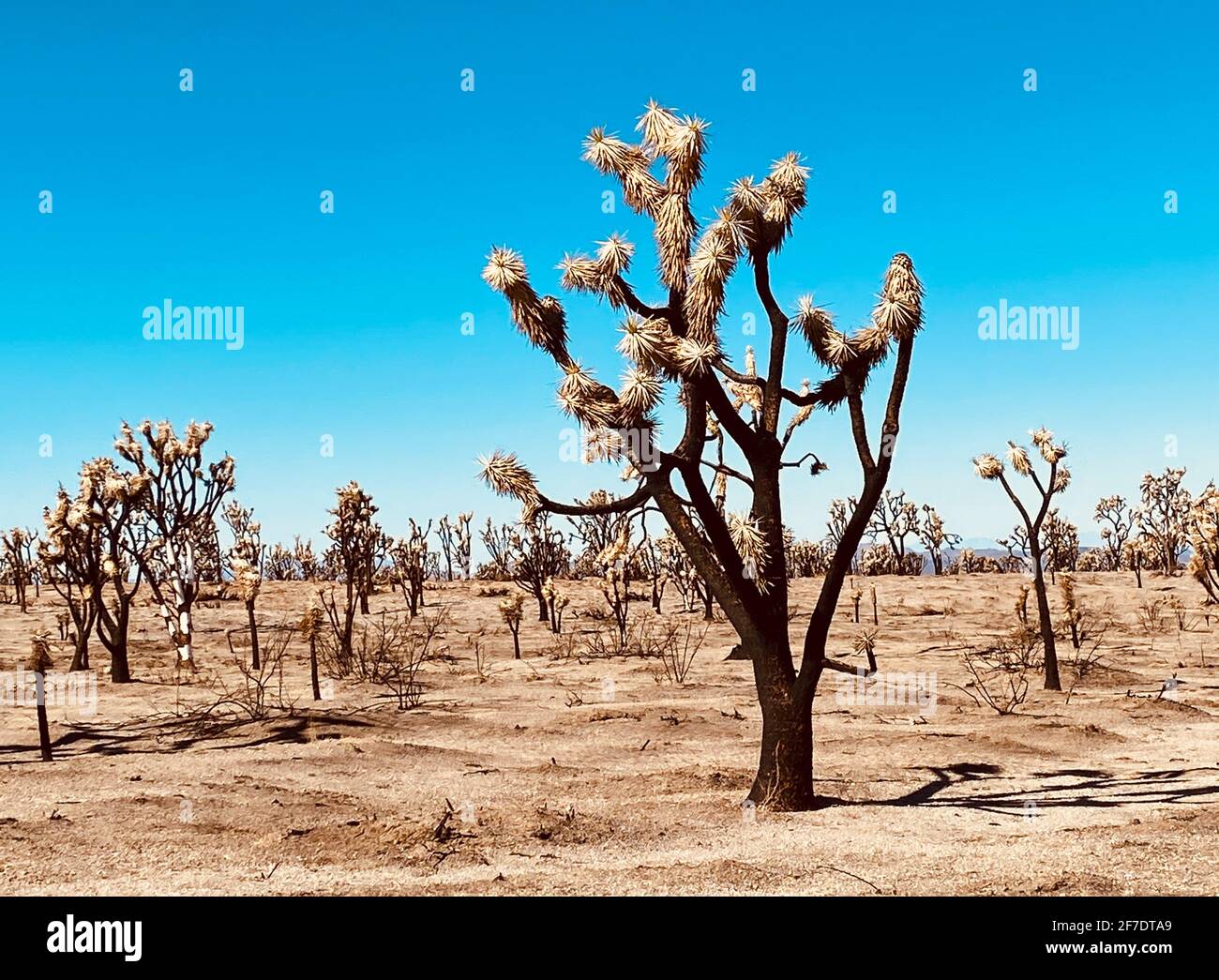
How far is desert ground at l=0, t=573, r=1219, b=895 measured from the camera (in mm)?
5852

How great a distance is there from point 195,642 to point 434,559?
19.3 metres

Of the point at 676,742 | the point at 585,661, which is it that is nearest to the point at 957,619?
the point at 585,661

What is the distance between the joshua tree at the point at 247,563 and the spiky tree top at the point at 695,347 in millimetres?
8803

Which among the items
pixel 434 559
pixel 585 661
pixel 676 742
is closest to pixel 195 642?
pixel 585 661

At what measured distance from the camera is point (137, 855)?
247 inches

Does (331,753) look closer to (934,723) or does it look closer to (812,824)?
(812,824)

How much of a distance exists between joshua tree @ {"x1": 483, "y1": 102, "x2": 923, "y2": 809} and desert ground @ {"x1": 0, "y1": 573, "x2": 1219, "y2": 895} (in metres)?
1.26

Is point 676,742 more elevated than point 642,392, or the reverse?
point 642,392

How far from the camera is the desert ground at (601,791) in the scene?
5.85 metres

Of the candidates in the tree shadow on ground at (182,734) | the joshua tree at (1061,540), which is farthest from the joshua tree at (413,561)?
the joshua tree at (1061,540)

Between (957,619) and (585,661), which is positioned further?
(957,619)

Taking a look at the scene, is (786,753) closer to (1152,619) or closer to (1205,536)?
(1205,536)
